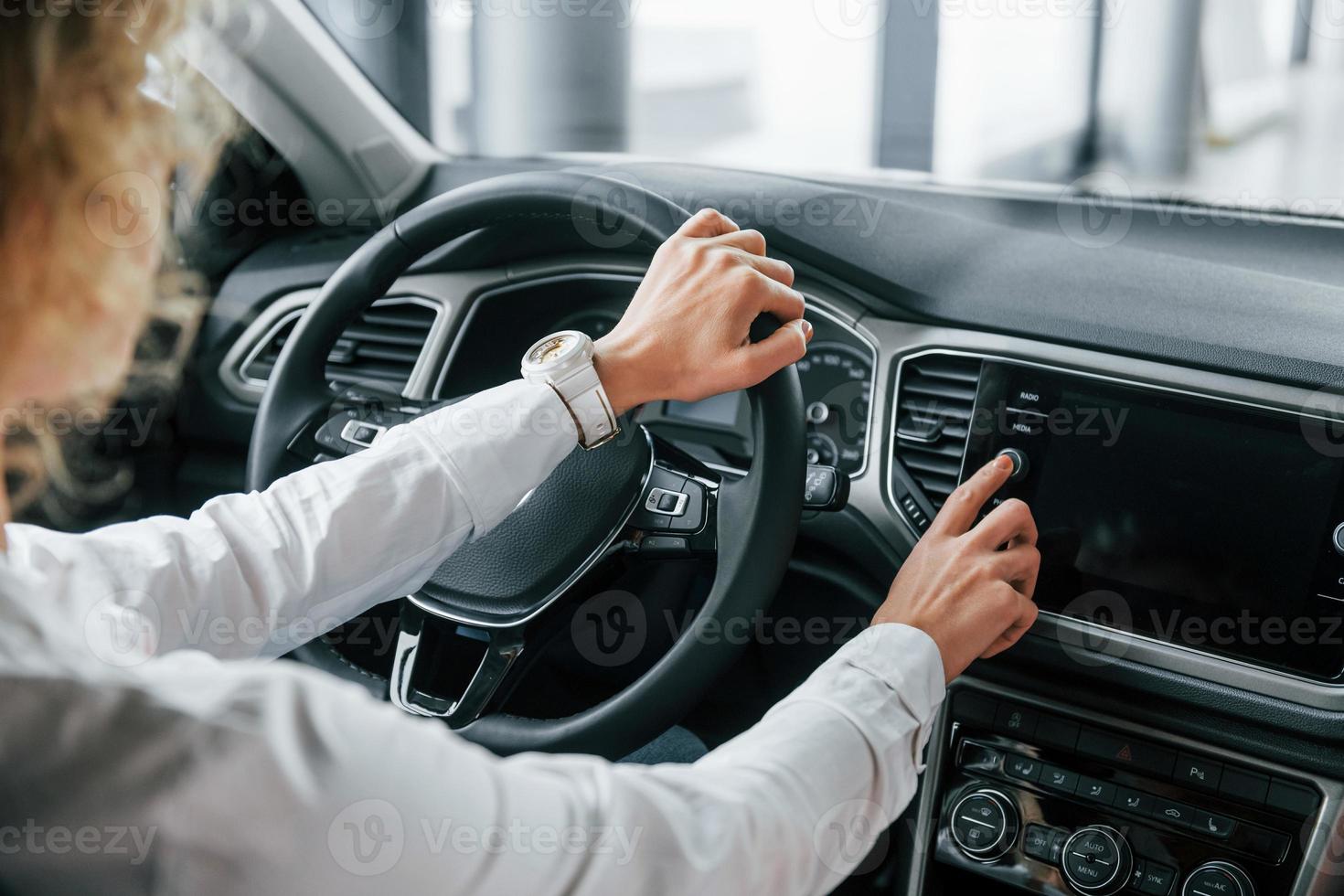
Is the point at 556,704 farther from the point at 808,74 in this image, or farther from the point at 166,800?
the point at 808,74

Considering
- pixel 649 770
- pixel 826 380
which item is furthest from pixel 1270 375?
pixel 649 770

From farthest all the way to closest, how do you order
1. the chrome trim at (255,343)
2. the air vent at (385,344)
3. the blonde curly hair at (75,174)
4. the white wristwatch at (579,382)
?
the chrome trim at (255,343), the air vent at (385,344), the white wristwatch at (579,382), the blonde curly hair at (75,174)

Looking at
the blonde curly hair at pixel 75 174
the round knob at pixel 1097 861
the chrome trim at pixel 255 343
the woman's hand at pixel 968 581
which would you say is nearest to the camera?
the blonde curly hair at pixel 75 174

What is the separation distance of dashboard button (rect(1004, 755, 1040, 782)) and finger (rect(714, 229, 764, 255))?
1.84 ft

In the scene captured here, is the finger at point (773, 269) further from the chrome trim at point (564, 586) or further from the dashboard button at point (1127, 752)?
the dashboard button at point (1127, 752)

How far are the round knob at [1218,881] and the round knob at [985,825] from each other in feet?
0.52

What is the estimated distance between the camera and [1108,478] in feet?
3.44

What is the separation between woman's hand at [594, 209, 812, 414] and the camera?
0.91 m

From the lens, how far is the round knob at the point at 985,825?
111 centimetres

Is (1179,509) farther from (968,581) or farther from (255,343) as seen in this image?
(255,343)

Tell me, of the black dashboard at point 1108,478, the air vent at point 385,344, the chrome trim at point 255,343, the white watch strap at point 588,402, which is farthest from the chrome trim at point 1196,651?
the chrome trim at point 255,343

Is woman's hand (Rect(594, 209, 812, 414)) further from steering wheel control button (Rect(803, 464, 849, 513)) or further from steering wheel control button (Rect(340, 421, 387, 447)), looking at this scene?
steering wheel control button (Rect(340, 421, 387, 447))

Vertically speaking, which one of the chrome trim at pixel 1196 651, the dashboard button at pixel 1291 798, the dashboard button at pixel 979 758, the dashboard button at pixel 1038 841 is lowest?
the dashboard button at pixel 1038 841

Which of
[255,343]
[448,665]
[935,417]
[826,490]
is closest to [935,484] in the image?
[935,417]
